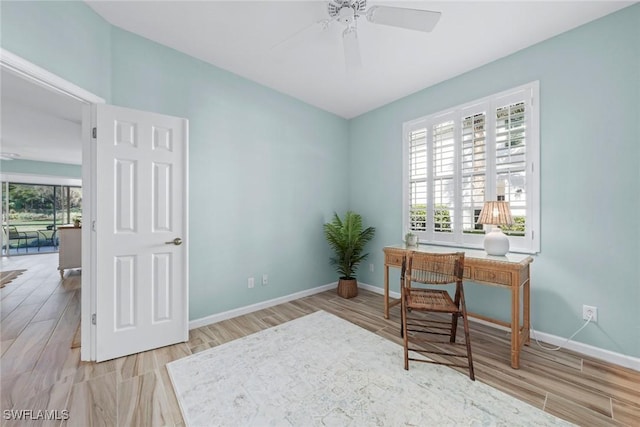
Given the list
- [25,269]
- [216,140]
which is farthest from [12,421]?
[25,269]

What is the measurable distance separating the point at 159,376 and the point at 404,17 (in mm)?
3080

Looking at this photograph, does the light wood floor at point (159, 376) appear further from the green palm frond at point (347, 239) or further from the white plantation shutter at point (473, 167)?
the white plantation shutter at point (473, 167)

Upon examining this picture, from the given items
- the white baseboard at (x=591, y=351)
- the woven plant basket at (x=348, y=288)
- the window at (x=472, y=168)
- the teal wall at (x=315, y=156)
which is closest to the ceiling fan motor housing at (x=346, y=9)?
the teal wall at (x=315, y=156)

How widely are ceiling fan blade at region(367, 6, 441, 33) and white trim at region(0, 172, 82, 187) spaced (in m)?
9.76

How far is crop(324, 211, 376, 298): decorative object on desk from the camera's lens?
3605 mm

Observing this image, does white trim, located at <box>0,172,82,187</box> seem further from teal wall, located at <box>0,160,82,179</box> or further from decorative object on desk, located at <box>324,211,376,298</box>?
decorative object on desk, located at <box>324,211,376,298</box>

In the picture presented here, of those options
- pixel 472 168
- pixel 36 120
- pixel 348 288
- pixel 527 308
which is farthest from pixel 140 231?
pixel 36 120

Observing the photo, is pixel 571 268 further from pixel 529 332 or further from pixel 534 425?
pixel 534 425

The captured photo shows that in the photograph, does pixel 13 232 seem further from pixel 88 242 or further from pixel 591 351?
pixel 591 351

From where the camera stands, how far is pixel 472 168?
9.26 feet

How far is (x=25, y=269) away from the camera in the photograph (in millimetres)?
5148

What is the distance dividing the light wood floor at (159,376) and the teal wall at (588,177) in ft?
1.22

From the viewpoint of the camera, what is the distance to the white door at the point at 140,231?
6.64 ft

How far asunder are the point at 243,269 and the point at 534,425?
8.97 feet
